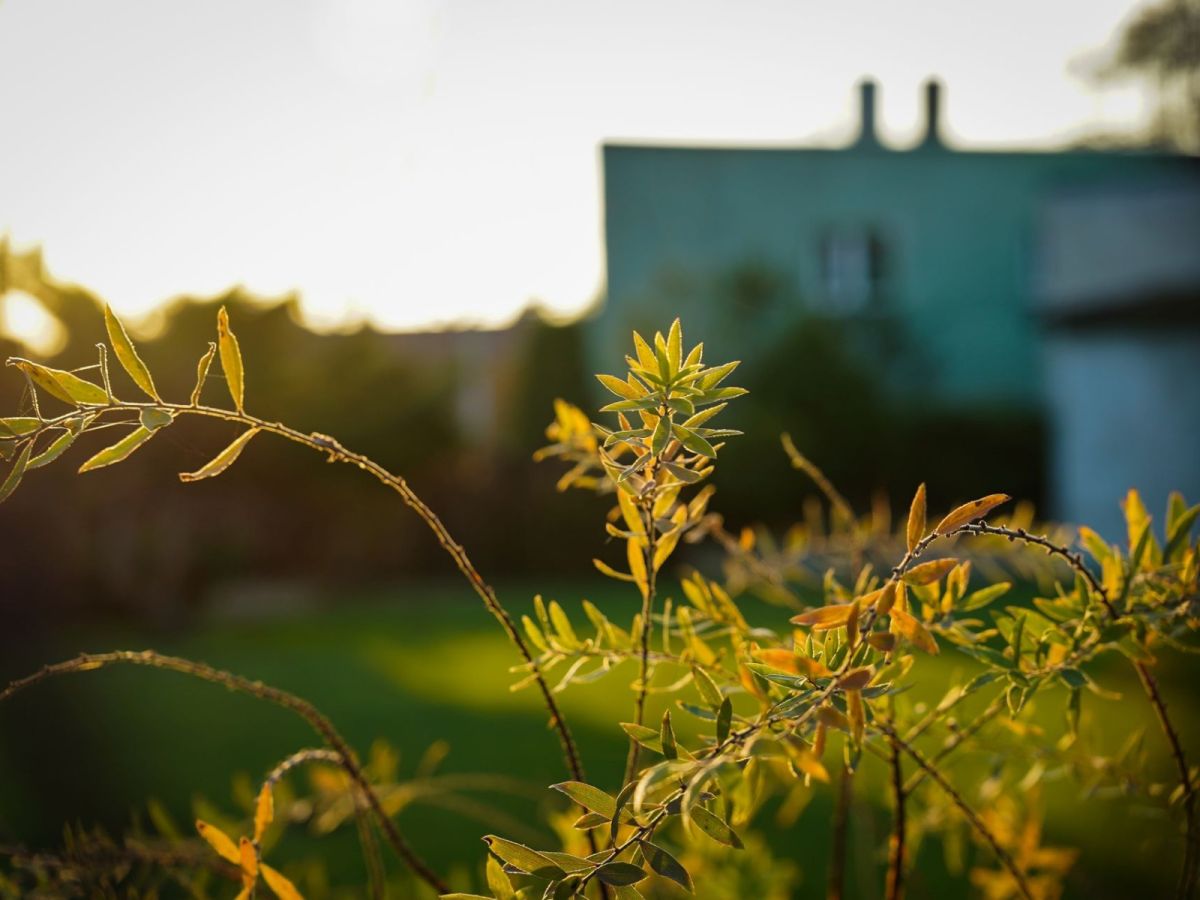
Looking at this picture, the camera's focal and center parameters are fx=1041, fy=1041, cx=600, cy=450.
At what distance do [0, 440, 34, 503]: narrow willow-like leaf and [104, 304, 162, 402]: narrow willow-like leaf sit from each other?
6 cm

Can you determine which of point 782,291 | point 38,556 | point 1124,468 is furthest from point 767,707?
point 782,291

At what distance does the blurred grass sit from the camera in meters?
3.54

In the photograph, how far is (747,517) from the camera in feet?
32.8

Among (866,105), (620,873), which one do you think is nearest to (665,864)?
(620,873)

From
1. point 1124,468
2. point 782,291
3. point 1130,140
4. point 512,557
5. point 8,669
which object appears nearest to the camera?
point 8,669

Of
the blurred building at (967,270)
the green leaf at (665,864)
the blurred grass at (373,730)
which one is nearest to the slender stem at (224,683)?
the green leaf at (665,864)

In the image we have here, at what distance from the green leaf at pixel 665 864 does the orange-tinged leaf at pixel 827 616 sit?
130 millimetres

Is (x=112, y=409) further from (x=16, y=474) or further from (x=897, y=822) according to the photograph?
(x=897, y=822)

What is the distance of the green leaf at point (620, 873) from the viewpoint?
0.49m

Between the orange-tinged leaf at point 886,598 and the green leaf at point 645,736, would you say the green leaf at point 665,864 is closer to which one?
the green leaf at point 645,736

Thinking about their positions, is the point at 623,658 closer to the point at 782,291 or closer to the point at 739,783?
the point at 739,783

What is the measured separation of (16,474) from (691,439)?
334mm

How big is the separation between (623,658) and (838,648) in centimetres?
20

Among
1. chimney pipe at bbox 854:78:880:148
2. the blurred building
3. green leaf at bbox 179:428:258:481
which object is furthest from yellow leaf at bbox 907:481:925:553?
chimney pipe at bbox 854:78:880:148
